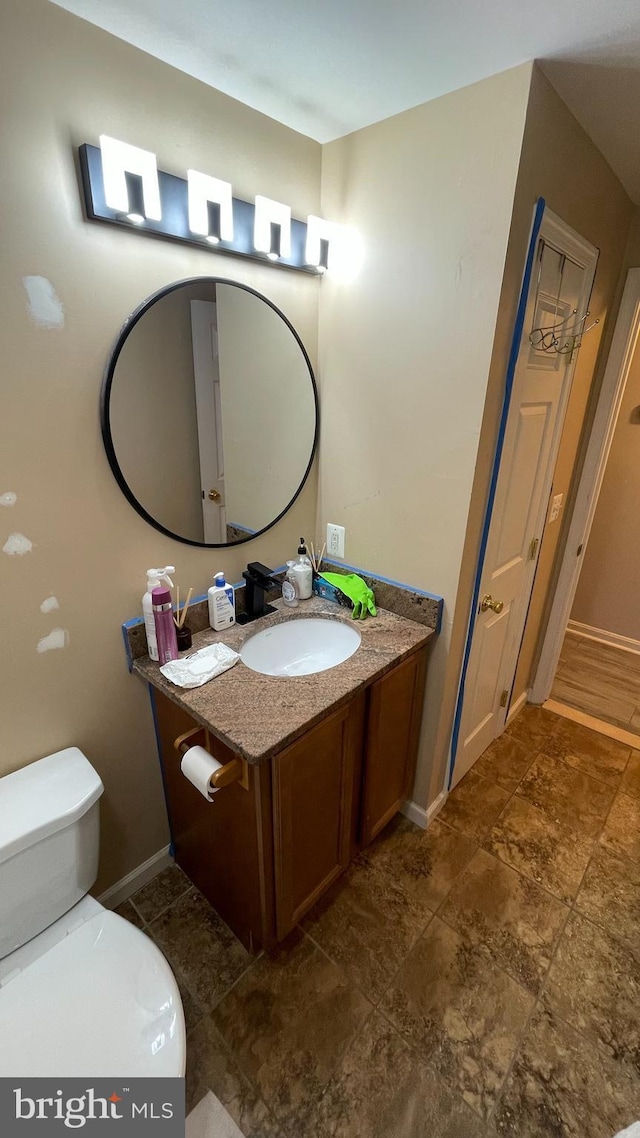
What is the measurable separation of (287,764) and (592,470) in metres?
1.91

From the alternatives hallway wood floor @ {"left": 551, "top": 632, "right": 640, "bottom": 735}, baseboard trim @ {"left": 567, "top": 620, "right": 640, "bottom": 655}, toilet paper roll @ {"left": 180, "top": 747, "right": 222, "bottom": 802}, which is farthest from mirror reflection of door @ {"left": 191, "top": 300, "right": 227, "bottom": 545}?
baseboard trim @ {"left": 567, "top": 620, "right": 640, "bottom": 655}

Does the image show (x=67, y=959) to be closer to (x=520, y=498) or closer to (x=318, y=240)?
(x=520, y=498)

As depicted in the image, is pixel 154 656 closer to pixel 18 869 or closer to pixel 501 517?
pixel 18 869

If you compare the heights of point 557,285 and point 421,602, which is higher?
point 557,285

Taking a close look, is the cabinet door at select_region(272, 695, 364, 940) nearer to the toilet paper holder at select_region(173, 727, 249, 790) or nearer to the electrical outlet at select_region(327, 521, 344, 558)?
the toilet paper holder at select_region(173, 727, 249, 790)

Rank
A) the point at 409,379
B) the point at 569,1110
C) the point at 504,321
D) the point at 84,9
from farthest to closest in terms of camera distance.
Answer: the point at 409,379, the point at 504,321, the point at 569,1110, the point at 84,9

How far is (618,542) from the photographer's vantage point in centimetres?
298

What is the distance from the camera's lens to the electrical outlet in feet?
5.69

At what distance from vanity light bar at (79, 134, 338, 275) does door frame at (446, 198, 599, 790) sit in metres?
0.60

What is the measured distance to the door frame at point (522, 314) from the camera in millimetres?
1244

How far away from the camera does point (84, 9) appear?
0.92 metres

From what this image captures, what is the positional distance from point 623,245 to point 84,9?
6.25 feet

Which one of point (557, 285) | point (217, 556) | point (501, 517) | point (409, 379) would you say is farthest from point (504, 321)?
point (217, 556)

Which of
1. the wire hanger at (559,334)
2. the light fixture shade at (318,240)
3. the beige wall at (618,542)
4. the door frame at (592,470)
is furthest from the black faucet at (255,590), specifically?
the beige wall at (618,542)
